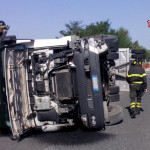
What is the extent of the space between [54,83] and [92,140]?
55.4 inches

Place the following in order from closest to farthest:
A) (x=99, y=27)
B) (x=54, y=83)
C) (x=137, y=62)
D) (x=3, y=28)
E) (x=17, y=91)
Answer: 1. (x=17, y=91)
2. (x=54, y=83)
3. (x=3, y=28)
4. (x=137, y=62)
5. (x=99, y=27)

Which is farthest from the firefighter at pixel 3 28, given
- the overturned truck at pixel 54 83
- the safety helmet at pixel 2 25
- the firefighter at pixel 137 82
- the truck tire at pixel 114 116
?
the firefighter at pixel 137 82

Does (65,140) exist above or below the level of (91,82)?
below

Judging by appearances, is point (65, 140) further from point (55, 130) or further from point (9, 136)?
point (9, 136)

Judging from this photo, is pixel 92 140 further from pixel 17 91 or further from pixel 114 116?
pixel 17 91

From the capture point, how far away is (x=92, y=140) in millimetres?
5512

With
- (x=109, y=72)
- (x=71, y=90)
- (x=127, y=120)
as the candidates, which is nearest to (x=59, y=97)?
(x=71, y=90)

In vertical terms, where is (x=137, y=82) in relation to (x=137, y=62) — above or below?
below

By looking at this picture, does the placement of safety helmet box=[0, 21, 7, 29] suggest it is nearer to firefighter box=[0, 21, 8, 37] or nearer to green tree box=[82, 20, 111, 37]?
firefighter box=[0, 21, 8, 37]

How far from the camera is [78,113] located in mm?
5500

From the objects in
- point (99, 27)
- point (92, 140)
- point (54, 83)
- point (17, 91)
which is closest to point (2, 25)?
point (17, 91)

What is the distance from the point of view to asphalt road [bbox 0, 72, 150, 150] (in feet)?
16.8

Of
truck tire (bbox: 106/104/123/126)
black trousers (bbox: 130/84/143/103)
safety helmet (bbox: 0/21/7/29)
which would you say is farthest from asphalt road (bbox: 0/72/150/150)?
safety helmet (bbox: 0/21/7/29)

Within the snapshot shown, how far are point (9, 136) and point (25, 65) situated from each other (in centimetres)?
163
